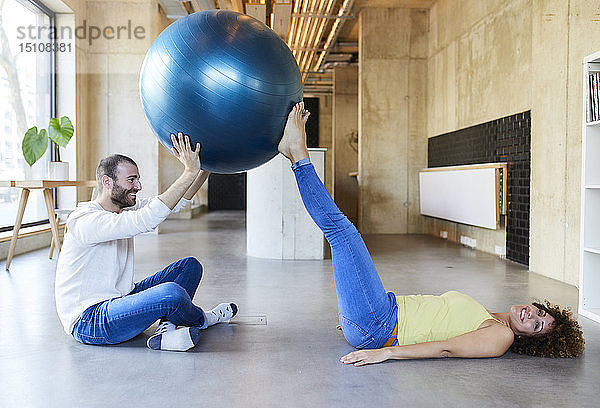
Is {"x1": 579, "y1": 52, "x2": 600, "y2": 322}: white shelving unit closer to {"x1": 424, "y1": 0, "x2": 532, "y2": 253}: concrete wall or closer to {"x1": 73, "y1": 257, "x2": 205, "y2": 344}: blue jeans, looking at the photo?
{"x1": 424, "y1": 0, "x2": 532, "y2": 253}: concrete wall

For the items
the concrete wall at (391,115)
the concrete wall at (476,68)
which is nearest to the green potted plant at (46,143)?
the concrete wall at (391,115)

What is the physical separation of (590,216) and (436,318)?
1.59 metres

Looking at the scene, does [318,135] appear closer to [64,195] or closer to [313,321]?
[64,195]

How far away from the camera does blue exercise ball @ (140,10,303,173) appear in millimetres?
2162

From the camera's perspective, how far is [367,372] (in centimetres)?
232

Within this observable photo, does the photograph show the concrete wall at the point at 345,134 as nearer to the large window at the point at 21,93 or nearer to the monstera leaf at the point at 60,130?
the large window at the point at 21,93

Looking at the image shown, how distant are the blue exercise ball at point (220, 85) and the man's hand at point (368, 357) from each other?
3.26 ft

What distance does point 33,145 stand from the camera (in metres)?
5.93

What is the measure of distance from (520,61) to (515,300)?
9.08 ft

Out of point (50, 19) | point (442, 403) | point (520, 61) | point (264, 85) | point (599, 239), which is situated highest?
point (50, 19)

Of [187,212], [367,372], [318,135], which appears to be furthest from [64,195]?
[318,135]

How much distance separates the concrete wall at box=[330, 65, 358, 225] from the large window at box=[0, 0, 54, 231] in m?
6.27

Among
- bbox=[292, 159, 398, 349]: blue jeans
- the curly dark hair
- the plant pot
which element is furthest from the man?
the plant pot

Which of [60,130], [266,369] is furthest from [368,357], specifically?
[60,130]
